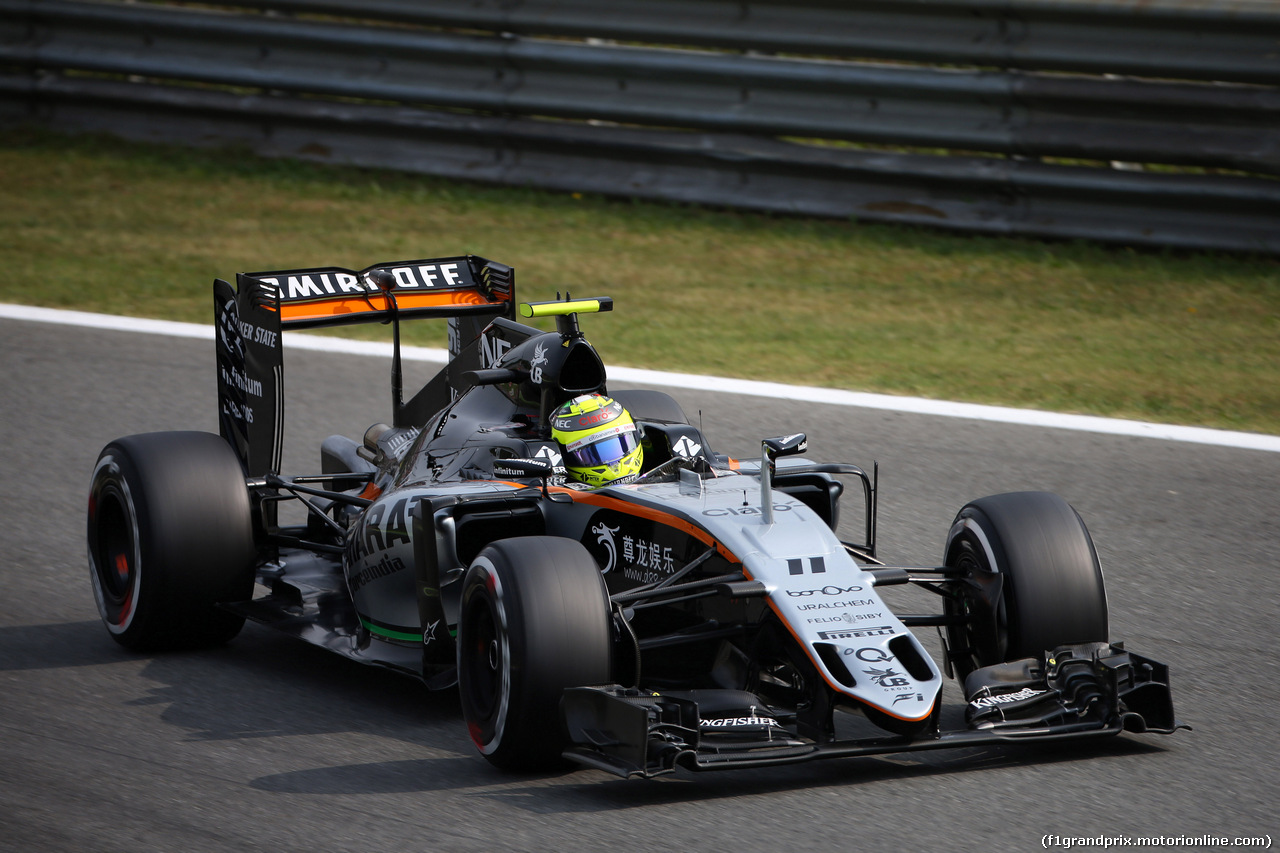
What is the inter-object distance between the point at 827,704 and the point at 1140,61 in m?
7.62

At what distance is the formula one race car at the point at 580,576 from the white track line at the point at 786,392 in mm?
2567

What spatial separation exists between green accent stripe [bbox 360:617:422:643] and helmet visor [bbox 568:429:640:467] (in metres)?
0.81

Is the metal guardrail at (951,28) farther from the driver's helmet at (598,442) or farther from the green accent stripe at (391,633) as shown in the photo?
the green accent stripe at (391,633)

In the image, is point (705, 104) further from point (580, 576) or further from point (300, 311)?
point (580, 576)

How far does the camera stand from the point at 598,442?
597 centimetres

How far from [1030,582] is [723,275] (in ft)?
22.9

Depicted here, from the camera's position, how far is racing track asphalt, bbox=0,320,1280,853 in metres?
4.78

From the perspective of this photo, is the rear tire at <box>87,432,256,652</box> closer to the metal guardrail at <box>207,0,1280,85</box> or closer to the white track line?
the white track line

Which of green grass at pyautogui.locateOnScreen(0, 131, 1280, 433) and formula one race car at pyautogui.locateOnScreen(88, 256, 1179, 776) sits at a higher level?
green grass at pyautogui.locateOnScreen(0, 131, 1280, 433)

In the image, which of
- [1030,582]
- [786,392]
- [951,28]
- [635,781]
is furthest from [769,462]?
[951,28]

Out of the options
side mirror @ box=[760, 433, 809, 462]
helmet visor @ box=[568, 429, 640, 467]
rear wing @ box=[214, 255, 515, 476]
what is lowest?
helmet visor @ box=[568, 429, 640, 467]

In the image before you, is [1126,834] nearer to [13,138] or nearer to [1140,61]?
[1140,61]

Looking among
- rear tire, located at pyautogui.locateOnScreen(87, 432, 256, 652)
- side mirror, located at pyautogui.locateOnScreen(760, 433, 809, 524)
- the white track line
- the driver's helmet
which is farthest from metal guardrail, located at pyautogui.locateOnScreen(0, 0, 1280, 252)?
rear tire, located at pyautogui.locateOnScreen(87, 432, 256, 652)

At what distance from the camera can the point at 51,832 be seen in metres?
4.81
